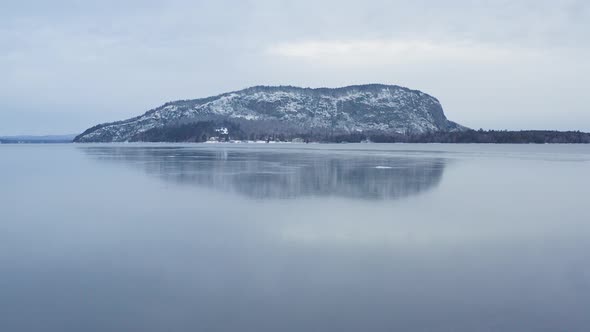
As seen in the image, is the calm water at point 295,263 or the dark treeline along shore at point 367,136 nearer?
the calm water at point 295,263

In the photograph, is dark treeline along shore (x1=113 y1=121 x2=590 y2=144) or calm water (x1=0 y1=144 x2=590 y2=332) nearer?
calm water (x1=0 y1=144 x2=590 y2=332)

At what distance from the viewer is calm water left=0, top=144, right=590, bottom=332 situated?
279 inches

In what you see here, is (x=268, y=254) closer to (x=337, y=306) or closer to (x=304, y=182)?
→ (x=337, y=306)

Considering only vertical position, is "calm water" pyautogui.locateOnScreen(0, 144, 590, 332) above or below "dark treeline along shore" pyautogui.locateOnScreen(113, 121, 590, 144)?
below

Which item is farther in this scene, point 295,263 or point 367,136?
point 367,136

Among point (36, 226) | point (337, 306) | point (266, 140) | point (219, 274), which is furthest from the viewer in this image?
point (266, 140)

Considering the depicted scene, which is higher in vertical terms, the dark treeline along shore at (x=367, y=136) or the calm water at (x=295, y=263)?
the dark treeline along shore at (x=367, y=136)

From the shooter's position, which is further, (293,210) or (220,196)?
(220,196)

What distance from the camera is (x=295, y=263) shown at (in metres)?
9.78

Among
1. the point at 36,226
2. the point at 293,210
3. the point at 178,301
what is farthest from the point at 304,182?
the point at 178,301

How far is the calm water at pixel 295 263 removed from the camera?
23.2ft

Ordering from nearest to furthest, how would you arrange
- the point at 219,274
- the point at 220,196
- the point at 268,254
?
the point at 219,274
the point at 268,254
the point at 220,196

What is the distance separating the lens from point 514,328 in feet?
21.7

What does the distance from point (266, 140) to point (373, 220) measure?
555ft
